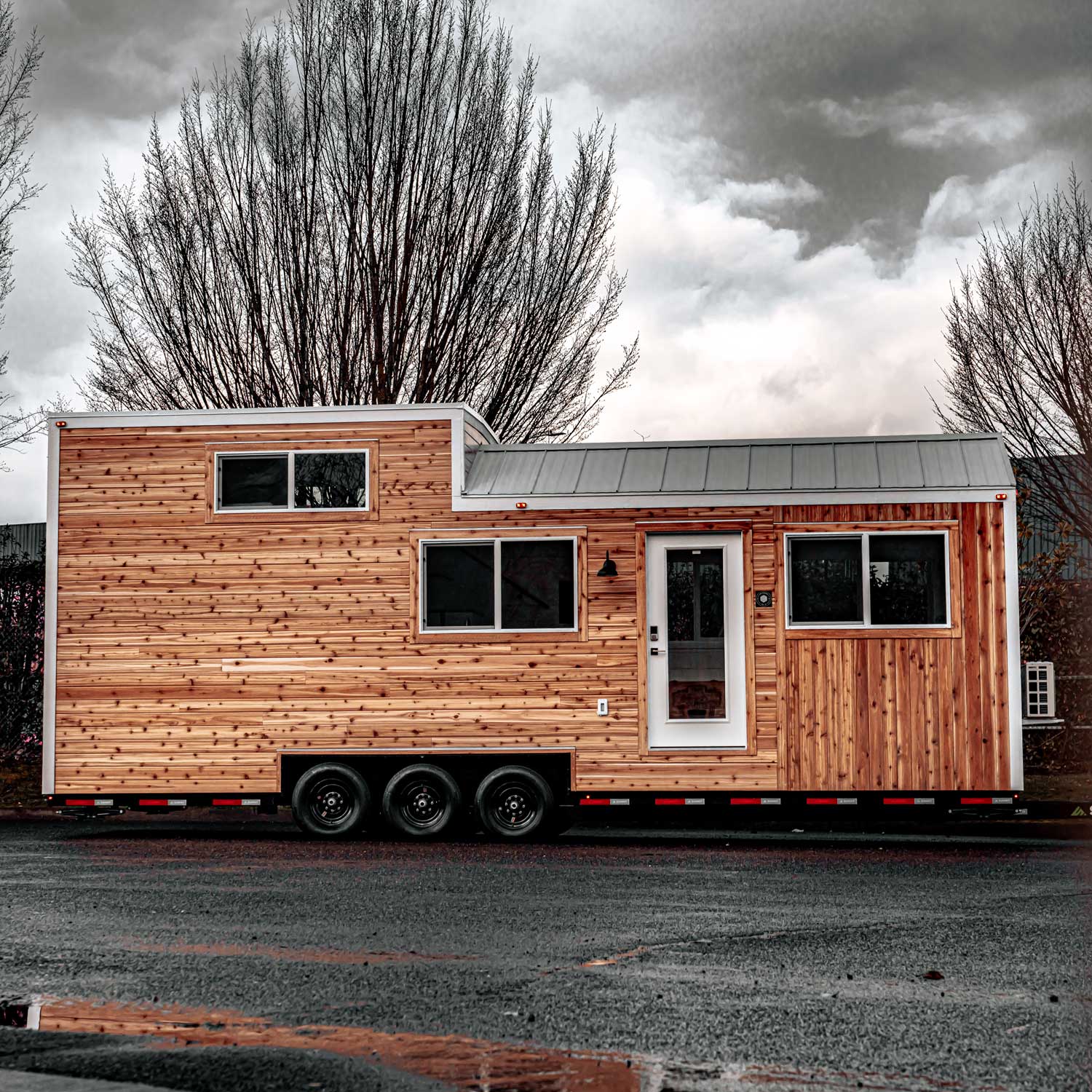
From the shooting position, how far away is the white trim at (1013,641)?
12.4 meters

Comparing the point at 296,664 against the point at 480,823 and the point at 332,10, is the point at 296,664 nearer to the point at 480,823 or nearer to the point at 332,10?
the point at 480,823

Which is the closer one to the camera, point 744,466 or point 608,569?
point 608,569

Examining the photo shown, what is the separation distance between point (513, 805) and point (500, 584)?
2040mm

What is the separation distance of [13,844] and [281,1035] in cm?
766

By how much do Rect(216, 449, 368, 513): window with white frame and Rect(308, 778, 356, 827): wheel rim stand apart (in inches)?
102

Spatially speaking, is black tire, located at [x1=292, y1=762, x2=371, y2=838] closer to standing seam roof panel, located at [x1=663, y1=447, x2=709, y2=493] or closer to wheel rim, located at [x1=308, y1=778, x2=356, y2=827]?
wheel rim, located at [x1=308, y1=778, x2=356, y2=827]

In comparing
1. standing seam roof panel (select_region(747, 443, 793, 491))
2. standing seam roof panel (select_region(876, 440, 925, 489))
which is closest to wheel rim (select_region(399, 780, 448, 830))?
standing seam roof panel (select_region(747, 443, 793, 491))

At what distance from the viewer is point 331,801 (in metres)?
13.1

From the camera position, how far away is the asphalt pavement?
531 cm

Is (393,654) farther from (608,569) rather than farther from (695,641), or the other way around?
Result: (695,641)

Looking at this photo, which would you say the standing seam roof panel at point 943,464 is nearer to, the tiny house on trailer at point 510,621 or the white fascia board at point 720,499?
the tiny house on trailer at point 510,621

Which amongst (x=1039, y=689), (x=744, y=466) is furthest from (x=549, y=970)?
(x=1039, y=689)

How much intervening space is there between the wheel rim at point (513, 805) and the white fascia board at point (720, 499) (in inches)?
101

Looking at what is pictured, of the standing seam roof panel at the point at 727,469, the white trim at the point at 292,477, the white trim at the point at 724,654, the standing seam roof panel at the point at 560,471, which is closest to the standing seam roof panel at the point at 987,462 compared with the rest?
the standing seam roof panel at the point at 727,469
